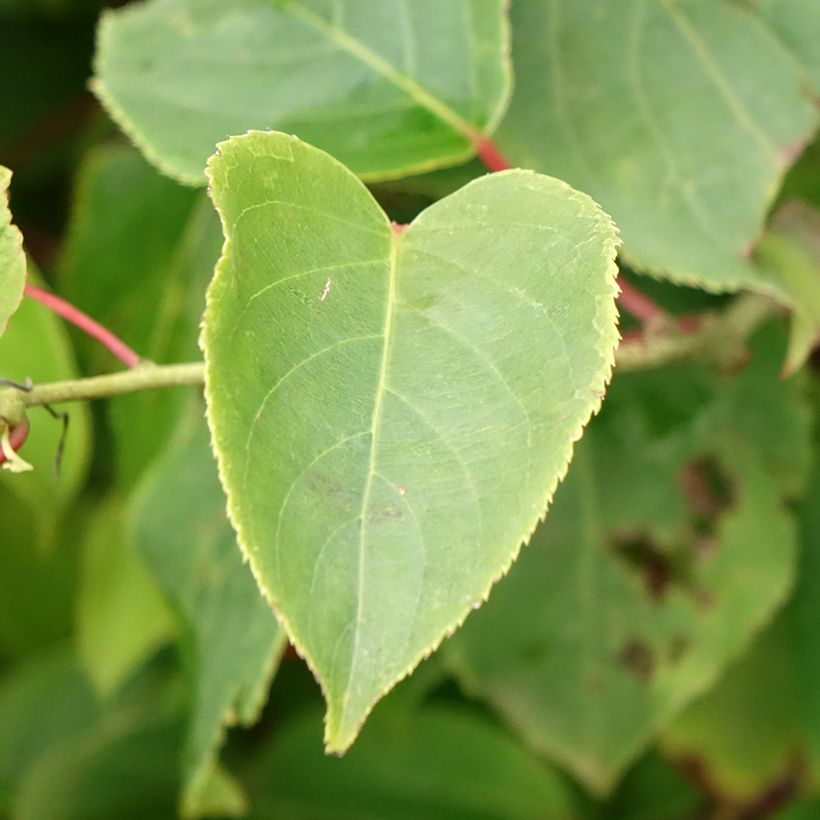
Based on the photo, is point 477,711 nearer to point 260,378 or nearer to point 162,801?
point 162,801

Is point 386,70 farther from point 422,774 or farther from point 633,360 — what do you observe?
point 422,774

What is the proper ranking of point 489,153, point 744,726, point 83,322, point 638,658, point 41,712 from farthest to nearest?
point 41,712 → point 744,726 → point 638,658 → point 489,153 → point 83,322

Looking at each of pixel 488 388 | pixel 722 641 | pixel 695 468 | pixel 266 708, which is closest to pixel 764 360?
pixel 695 468

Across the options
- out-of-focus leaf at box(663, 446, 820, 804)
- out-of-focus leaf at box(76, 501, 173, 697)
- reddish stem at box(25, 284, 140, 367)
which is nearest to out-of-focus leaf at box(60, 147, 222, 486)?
out-of-focus leaf at box(76, 501, 173, 697)

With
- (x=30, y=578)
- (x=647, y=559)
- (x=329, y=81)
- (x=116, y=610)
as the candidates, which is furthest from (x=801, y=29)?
(x=30, y=578)

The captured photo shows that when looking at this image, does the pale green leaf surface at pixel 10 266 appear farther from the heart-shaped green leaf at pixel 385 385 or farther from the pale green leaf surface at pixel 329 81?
the pale green leaf surface at pixel 329 81

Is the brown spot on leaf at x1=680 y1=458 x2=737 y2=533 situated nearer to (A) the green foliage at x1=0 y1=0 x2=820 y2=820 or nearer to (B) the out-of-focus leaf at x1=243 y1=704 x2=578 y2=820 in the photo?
(A) the green foliage at x1=0 y1=0 x2=820 y2=820
